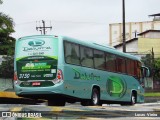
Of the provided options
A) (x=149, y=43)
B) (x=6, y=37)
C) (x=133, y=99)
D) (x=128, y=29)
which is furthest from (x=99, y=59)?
(x=128, y=29)

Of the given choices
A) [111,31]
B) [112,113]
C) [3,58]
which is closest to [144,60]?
[3,58]

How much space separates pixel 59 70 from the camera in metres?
18.0

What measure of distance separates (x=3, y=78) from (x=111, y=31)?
68450 millimetres

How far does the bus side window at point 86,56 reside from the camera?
19406mm

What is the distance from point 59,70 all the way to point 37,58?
1032mm

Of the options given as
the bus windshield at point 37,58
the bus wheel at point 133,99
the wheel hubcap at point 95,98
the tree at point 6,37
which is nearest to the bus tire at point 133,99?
the bus wheel at point 133,99

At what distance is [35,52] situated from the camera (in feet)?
60.4

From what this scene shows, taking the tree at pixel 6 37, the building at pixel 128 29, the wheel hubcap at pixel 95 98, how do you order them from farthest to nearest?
the building at pixel 128 29, the tree at pixel 6 37, the wheel hubcap at pixel 95 98

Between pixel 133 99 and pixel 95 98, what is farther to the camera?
pixel 133 99

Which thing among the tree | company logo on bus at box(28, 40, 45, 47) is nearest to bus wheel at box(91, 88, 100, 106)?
company logo on bus at box(28, 40, 45, 47)

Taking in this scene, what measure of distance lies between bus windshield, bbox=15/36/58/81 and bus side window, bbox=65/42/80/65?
19.6 inches

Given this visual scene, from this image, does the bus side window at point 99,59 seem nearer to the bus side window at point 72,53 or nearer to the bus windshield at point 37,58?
the bus side window at point 72,53

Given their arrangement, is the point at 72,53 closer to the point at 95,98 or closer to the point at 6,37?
the point at 95,98

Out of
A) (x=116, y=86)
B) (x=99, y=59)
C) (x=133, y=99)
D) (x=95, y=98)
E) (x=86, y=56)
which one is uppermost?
(x=86, y=56)
